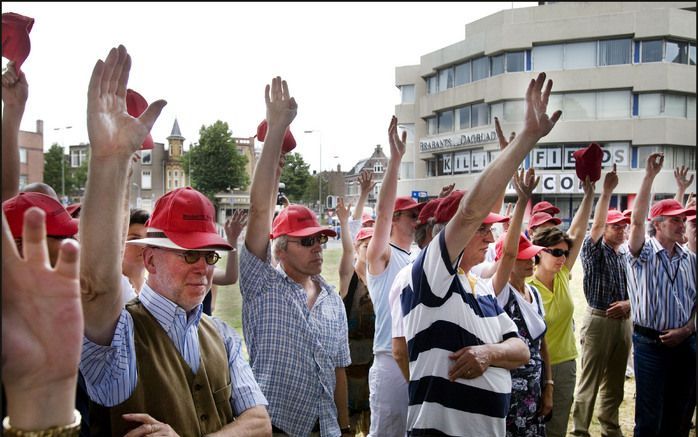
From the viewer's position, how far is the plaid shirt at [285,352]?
2.39m

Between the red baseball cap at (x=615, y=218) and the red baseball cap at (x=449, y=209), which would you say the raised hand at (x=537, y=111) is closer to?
the red baseball cap at (x=449, y=209)

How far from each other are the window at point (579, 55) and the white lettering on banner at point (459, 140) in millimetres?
5953

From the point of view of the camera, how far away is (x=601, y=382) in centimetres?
451

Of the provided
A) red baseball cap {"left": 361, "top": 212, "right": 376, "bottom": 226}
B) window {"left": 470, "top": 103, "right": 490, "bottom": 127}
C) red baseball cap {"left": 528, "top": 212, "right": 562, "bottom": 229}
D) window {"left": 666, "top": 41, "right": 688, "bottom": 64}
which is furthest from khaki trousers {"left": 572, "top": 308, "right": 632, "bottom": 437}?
window {"left": 666, "top": 41, "right": 688, "bottom": 64}

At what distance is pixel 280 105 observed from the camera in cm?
225

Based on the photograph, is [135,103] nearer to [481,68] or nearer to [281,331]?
[281,331]

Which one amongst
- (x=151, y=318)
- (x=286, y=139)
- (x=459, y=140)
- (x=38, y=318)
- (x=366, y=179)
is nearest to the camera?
(x=38, y=318)

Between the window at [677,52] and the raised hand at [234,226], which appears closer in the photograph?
the raised hand at [234,226]

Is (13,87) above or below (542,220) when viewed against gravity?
above

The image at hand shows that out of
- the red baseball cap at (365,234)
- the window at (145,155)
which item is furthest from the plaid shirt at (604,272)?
the window at (145,155)

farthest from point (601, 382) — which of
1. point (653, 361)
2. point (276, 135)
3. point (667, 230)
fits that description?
point (276, 135)

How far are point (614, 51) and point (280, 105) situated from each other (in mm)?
29284

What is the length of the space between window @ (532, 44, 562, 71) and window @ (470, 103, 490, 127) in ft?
10.2

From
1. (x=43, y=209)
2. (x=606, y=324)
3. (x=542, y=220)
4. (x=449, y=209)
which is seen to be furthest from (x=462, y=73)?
(x=43, y=209)
